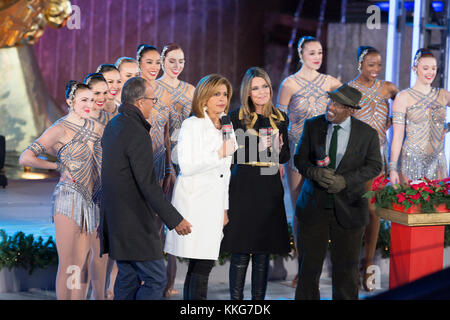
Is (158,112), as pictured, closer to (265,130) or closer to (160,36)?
(265,130)

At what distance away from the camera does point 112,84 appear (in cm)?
457

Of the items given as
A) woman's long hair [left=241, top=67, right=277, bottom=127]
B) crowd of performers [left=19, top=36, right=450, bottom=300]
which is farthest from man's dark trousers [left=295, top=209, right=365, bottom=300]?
woman's long hair [left=241, top=67, right=277, bottom=127]

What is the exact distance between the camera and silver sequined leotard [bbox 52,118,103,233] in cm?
399

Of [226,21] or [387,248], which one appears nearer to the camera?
[387,248]

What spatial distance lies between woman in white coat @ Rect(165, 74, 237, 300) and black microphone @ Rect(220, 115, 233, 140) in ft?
0.09

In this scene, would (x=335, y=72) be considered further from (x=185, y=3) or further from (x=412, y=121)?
(x=412, y=121)

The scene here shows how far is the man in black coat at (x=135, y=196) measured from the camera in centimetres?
334

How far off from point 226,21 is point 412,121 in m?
8.27

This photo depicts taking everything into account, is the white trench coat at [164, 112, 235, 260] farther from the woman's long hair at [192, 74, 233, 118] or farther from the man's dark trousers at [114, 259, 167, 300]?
the man's dark trousers at [114, 259, 167, 300]

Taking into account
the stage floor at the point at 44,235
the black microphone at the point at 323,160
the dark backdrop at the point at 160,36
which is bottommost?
the stage floor at the point at 44,235

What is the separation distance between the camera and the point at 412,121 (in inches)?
197

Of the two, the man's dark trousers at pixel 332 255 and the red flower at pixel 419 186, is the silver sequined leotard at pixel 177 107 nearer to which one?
the man's dark trousers at pixel 332 255

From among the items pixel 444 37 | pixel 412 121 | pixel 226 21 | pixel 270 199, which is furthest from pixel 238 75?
pixel 270 199

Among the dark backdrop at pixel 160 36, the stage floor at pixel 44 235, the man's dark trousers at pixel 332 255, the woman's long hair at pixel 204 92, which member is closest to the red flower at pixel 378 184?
the man's dark trousers at pixel 332 255
